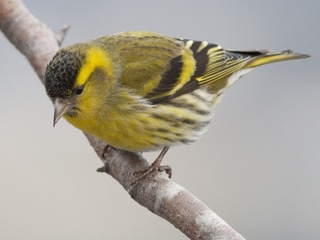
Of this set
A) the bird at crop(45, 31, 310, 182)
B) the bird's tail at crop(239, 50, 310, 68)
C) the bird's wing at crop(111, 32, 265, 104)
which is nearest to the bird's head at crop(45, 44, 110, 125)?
the bird at crop(45, 31, 310, 182)

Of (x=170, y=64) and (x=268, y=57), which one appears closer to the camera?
(x=170, y=64)

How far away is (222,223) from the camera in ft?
5.37

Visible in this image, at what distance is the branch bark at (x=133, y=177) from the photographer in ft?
5.60

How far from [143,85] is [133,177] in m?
0.38

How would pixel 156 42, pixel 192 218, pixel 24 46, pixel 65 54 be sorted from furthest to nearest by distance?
pixel 24 46
pixel 156 42
pixel 65 54
pixel 192 218

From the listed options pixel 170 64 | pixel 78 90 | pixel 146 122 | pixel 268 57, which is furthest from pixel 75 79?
pixel 268 57

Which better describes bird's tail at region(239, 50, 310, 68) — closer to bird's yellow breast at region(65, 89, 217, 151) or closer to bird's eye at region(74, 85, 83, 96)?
bird's yellow breast at region(65, 89, 217, 151)

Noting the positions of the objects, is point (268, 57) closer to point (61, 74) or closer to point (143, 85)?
point (143, 85)

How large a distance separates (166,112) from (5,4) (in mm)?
860

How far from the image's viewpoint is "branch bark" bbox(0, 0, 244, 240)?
67.2 inches

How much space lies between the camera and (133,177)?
2.17 meters

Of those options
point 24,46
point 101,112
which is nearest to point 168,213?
point 101,112

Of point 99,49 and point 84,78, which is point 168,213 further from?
point 99,49

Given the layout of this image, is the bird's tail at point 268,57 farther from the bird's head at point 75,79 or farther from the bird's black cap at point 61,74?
the bird's black cap at point 61,74
